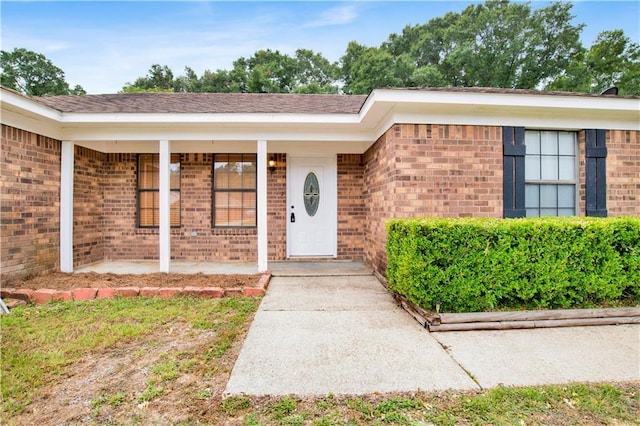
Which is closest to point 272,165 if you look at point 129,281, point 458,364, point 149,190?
point 149,190

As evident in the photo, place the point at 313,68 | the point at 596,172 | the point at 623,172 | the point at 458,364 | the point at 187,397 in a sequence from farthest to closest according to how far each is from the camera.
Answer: the point at 313,68
the point at 623,172
the point at 596,172
the point at 458,364
the point at 187,397

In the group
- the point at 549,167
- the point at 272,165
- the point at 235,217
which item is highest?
the point at 272,165

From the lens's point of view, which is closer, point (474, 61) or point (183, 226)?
point (183, 226)

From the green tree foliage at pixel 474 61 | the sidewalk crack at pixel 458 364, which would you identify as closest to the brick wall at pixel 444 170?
the sidewalk crack at pixel 458 364

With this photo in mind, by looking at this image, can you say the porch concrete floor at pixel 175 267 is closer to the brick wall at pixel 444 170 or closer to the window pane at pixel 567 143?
the brick wall at pixel 444 170

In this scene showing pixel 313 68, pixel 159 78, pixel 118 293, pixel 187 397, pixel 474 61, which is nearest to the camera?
pixel 187 397

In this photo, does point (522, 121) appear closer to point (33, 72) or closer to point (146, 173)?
point (146, 173)

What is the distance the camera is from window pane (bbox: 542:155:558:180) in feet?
16.6

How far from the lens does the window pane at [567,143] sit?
5113mm

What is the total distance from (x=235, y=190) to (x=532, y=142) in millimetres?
5859

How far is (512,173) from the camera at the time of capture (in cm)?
485

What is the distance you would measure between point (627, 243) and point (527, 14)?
27.2 m

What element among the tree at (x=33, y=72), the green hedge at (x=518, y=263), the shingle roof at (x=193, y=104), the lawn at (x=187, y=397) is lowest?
the lawn at (x=187, y=397)

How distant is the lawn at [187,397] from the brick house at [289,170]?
272 centimetres
